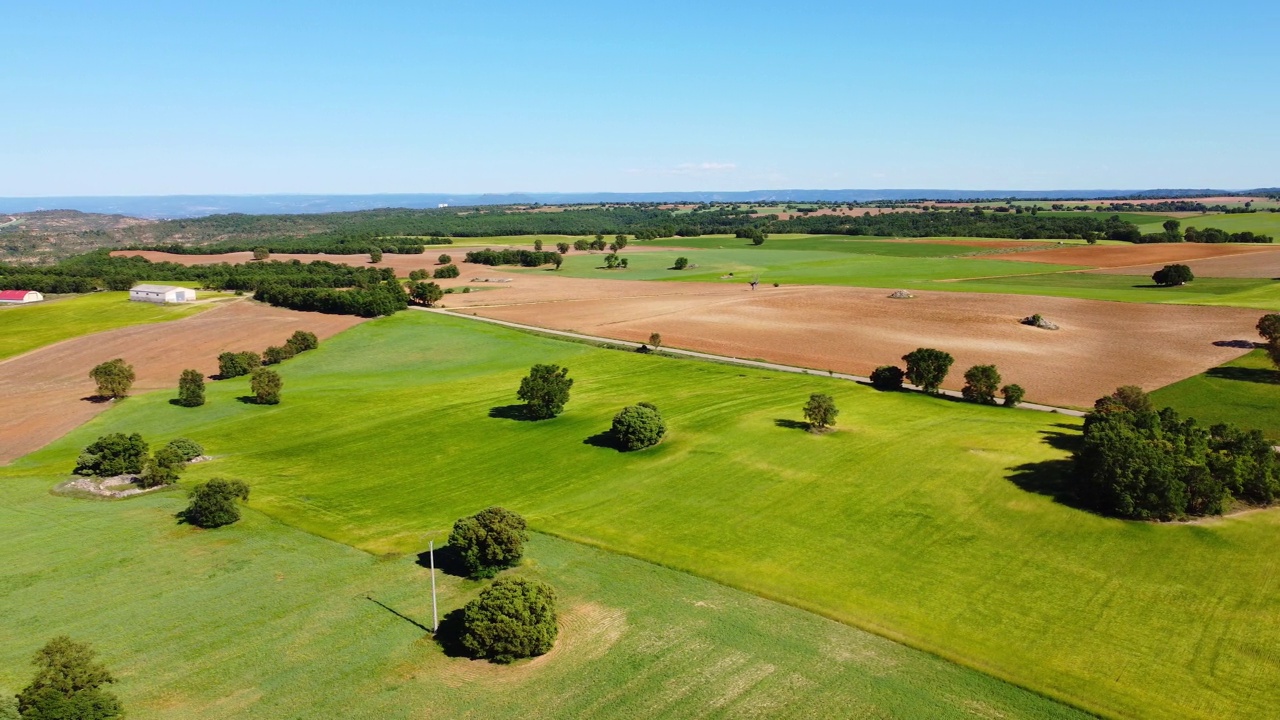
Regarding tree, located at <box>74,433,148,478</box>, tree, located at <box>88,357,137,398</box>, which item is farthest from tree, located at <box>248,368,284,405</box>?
tree, located at <box>74,433,148,478</box>

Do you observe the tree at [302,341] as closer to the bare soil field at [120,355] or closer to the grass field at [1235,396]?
the bare soil field at [120,355]

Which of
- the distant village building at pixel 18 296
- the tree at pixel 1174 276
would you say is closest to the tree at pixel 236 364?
the distant village building at pixel 18 296

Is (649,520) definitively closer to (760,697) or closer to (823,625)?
(823,625)

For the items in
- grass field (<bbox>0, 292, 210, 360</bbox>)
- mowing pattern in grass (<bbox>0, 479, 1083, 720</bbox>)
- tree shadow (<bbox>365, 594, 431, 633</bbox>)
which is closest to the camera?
mowing pattern in grass (<bbox>0, 479, 1083, 720</bbox>)

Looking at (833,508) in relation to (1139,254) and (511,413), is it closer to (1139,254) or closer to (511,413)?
(511,413)

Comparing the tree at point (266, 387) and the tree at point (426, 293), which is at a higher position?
the tree at point (426, 293)

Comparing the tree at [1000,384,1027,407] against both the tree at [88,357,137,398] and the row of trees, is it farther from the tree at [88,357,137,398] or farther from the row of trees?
the tree at [88,357,137,398]
